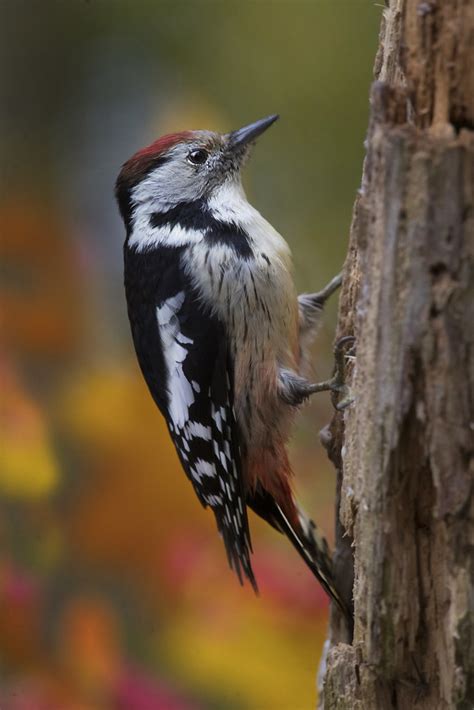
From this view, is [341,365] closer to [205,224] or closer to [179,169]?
[205,224]

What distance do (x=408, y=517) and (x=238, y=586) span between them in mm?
1602

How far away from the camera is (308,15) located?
9.93 feet

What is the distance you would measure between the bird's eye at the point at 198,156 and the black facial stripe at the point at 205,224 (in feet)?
0.56

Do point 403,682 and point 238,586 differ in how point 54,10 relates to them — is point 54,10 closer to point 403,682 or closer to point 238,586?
point 238,586

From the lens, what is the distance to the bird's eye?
2760mm

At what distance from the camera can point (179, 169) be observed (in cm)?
272

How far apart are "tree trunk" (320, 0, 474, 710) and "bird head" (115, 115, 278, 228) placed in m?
1.13

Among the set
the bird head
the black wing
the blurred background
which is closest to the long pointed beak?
the bird head

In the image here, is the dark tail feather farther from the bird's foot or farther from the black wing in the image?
the bird's foot

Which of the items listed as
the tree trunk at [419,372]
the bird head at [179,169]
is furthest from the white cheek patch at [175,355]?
the tree trunk at [419,372]

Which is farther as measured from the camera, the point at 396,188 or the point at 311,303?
the point at 311,303

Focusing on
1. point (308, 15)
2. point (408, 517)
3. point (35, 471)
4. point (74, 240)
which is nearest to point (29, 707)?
point (35, 471)

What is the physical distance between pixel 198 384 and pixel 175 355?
114 millimetres

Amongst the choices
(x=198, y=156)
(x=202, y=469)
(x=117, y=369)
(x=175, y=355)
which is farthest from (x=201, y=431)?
(x=198, y=156)
